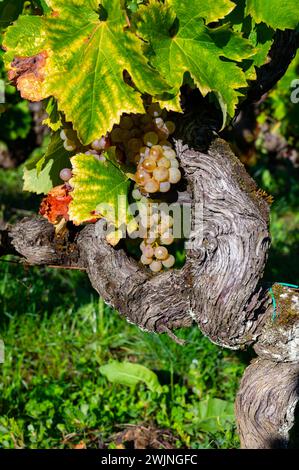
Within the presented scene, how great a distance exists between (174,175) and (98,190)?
0.83 ft

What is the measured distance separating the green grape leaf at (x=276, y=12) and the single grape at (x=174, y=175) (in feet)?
1.71

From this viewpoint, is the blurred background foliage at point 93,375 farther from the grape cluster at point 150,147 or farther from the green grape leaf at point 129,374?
the grape cluster at point 150,147

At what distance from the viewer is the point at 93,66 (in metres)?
1.91

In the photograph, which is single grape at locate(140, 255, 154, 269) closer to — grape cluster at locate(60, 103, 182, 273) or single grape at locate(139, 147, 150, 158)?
grape cluster at locate(60, 103, 182, 273)

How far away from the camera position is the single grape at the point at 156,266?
2410mm

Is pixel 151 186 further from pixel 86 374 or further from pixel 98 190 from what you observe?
pixel 86 374

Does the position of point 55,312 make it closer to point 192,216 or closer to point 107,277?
point 107,277

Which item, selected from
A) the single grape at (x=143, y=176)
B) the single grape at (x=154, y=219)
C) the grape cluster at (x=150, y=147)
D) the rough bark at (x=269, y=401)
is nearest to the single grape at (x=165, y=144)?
the grape cluster at (x=150, y=147)

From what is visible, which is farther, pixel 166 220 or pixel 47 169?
pixel 47 169

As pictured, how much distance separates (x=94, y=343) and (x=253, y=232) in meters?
1.84

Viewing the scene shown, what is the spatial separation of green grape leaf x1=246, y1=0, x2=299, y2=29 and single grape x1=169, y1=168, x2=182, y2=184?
20.5 inches

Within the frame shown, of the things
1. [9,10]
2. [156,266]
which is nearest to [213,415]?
[156,266]
